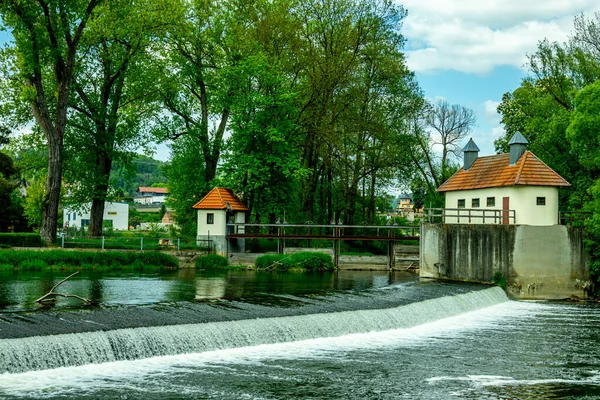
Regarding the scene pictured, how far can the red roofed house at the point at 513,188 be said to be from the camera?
32000 mm

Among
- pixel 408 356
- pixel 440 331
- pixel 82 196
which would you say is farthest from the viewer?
pixel 82 196

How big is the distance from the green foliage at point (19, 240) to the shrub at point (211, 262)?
27.5ft

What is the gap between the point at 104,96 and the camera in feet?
147

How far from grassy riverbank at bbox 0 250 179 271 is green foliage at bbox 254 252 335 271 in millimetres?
4716

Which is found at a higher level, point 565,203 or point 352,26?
point 352,26

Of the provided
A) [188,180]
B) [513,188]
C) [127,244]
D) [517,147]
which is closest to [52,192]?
[127,244]

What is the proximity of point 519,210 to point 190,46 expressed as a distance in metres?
25.8

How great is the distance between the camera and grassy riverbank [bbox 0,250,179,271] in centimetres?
3376

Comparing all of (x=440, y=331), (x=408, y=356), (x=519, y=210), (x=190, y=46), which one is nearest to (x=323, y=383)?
(x=408, y=356)

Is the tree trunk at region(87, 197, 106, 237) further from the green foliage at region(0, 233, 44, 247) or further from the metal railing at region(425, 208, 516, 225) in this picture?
the metal railing at region(425, 208, 516, 225)

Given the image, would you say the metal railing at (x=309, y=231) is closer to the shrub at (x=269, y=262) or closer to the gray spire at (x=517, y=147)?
the shrub at (x=269, y=262)

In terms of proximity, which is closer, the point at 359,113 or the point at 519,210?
the point at 519,210

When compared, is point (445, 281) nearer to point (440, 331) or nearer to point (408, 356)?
point (440, 331)

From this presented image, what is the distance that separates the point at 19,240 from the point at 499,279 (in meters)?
24.0
